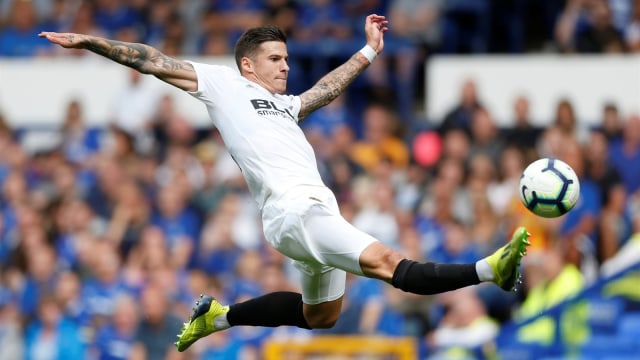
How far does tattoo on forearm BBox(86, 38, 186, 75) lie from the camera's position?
8.73 metres

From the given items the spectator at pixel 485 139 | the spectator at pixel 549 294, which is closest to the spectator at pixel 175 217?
the spectator at pixel 485 139

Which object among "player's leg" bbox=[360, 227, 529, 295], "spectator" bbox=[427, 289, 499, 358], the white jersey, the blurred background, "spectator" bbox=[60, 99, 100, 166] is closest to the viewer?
"player's leg" bbox=[360, 227, 529, 295]

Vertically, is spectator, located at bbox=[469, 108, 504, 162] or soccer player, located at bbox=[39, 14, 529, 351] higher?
spectator, located at bbox=[469, 108, 504, 162]

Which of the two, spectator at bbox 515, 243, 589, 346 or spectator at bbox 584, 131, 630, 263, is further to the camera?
spectator at bbox 584, 131, 630, 263

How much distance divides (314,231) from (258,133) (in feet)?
2.63

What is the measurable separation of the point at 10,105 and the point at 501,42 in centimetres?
628

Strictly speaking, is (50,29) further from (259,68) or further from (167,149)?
(259,68)

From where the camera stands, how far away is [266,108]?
916 cm

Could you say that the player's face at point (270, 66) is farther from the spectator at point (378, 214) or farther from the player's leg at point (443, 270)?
the spectator at point (378, 214)

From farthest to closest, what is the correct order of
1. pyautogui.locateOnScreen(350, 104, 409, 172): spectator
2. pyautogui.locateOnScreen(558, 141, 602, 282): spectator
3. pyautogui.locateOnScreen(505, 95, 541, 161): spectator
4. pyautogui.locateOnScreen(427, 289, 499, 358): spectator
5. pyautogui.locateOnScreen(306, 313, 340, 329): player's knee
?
pyautogui.locateOnScreen(350, 104, 409, 172): spectator → pyautogui.locateOnScreen(505, 95, 541, 161): spectator → pyautogui.locateOnScreen(558, 141, 602, 282): spectator → pyautogui.locateOnScreen(427, 289, 499, 358): spectator → pyautogui.locateOnScreen(306, 313, 340, 329): player's knee

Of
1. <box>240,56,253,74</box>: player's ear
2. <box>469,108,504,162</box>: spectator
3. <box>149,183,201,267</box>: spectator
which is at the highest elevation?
<box>469,108,504,162</box>: spectator

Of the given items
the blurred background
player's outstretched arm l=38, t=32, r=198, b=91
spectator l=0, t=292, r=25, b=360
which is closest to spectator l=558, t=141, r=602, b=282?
the blurred background

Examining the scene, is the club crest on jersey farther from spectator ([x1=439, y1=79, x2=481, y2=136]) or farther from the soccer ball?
spectator ([x1=439, y1=79, x2=481, y2=136])

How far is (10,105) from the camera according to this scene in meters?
18.2
